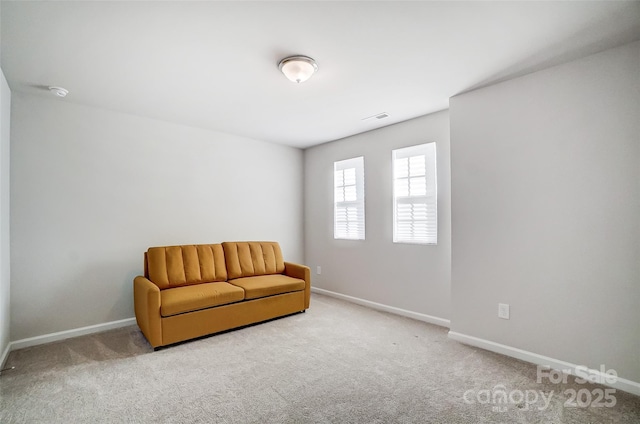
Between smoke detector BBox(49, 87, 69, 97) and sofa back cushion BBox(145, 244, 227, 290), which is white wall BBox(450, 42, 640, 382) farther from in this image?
smoke detector BBox(49, 87, 69, 97)

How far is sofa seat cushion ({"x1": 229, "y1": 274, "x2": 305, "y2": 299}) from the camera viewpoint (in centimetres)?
345

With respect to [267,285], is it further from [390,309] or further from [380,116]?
[380,116]

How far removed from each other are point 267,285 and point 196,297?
840 mm

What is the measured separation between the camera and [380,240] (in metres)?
4.14

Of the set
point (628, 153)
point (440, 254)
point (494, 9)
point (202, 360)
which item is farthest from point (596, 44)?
point (202, 360)

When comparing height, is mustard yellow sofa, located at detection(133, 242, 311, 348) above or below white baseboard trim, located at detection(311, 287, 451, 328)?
above

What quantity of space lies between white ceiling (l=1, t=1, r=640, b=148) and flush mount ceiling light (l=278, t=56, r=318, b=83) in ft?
0.18

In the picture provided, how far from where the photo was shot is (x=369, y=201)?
4301 millimetres

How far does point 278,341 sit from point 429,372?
1459mm

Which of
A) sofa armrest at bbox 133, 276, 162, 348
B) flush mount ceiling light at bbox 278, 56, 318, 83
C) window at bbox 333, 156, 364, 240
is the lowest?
sofa armrest at bbox 133, 276, 162, 348

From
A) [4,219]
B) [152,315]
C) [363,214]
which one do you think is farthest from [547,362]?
[4,219]

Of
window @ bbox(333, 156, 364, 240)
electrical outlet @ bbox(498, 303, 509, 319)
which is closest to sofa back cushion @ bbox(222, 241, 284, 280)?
window @ bbox(333, 156, 364, 240)

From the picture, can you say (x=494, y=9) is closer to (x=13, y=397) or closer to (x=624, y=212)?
(x=624, y=212)

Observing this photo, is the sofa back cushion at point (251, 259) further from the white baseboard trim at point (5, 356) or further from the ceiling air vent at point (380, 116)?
the ceiling air vent at point (380, 116)
